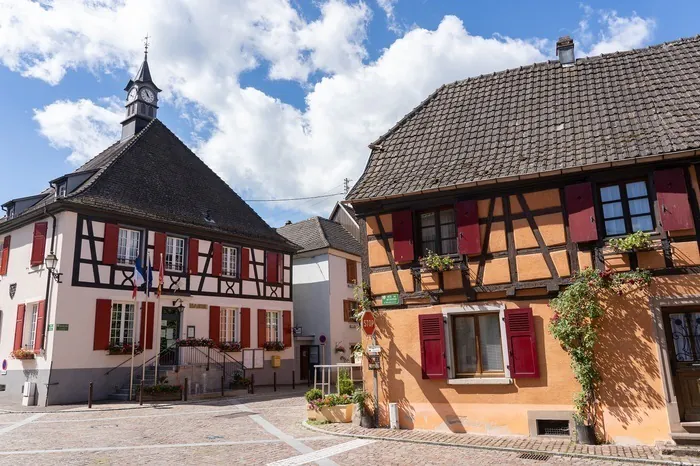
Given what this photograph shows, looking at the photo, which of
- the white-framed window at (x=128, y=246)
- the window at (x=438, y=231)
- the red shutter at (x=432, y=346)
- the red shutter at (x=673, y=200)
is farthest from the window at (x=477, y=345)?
the white-framed window at (x=128, y=246)

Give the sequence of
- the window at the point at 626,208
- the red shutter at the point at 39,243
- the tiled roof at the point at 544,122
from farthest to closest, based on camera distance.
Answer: the red shutter at the point at 39,243 → the tiled roof at the point at 544,122 → the window at the point at 626,208

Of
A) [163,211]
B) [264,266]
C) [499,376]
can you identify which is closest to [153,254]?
[163,211]

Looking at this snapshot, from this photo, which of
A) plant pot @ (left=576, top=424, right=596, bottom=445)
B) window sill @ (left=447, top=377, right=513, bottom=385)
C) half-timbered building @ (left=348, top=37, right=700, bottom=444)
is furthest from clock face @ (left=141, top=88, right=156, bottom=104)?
plant pot @ (left=576, top=424, right=596, bottom=445)

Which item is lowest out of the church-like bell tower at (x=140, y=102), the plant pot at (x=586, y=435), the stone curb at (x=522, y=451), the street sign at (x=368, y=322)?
the stone curb at (x=522, y=451)

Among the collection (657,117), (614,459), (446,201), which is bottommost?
(614,459)

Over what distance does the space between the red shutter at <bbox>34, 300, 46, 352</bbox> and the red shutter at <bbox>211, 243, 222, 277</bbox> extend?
22.5ft

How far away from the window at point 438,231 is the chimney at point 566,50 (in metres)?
5.62

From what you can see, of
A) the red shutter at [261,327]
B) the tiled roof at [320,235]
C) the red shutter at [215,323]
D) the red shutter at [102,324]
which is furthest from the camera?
the tiled roof at [320,235]

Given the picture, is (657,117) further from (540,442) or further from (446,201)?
(540,442)

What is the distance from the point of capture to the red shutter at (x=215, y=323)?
23062 millimetres

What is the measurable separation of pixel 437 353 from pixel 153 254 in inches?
552

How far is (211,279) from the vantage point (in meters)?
23.6

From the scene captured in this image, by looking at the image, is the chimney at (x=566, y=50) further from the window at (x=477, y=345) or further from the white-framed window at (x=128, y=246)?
the white-framed window at (x=128, y=246)

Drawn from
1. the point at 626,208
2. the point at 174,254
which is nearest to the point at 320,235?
the point at 174,254
